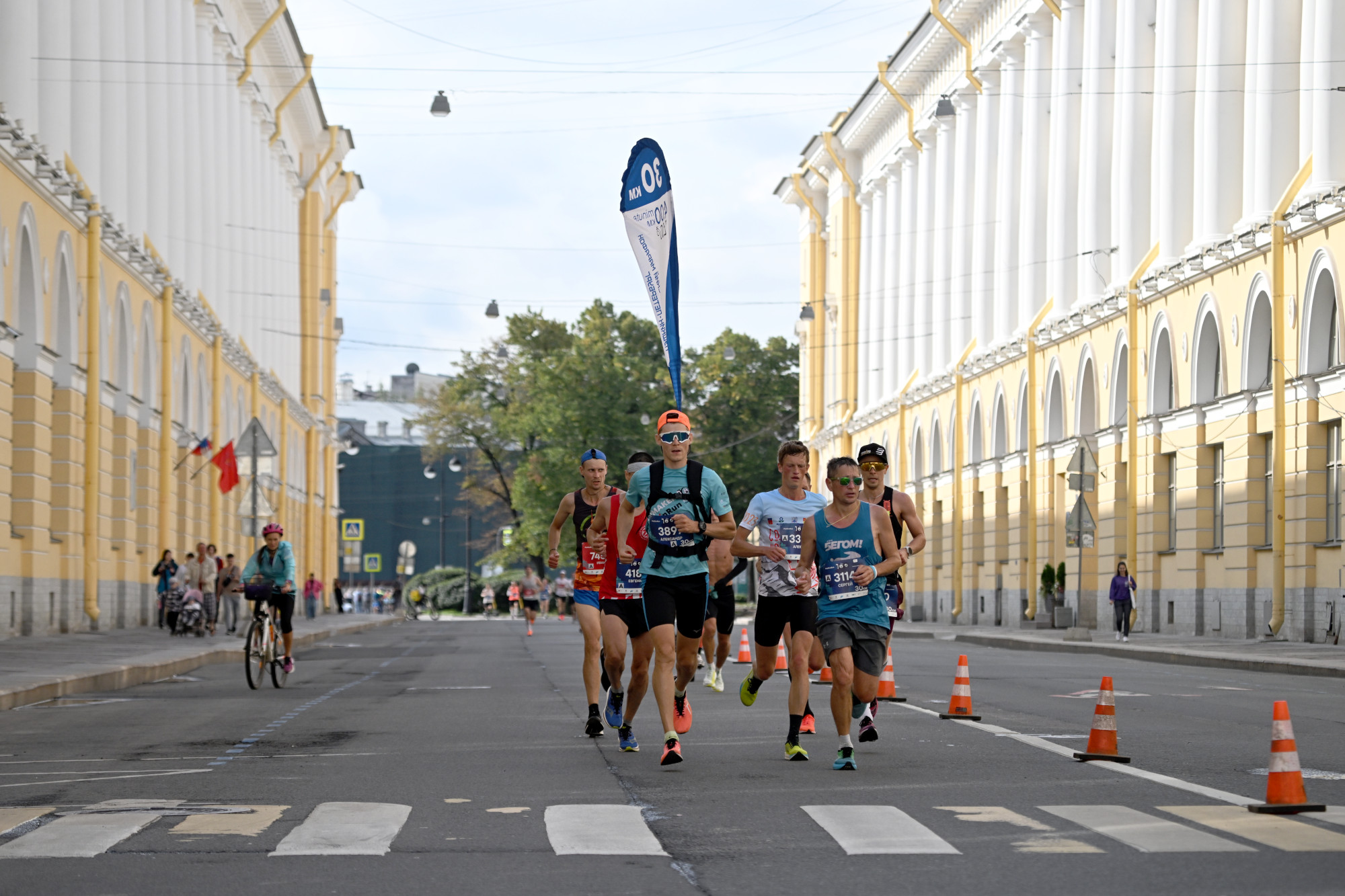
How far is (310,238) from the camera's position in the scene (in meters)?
73.0

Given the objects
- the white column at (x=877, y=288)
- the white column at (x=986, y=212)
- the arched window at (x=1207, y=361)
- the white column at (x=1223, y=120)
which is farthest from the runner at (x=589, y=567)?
the white column at (x=877, y=288)

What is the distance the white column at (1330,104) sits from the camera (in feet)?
101

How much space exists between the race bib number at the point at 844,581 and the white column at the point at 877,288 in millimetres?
57965

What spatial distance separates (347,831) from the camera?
8336 millimetres

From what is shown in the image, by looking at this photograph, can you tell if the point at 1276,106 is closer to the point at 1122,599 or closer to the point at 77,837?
the point at 1122,599

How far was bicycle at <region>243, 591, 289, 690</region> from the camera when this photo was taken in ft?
65.1

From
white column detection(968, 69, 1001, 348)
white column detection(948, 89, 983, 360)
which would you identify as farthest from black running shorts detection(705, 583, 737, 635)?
white column detection(948, 89, 983, 360)

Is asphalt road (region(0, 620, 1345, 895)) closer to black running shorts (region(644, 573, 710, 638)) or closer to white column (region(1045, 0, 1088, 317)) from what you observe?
black running shorts (region(644, 573, 710, 638))

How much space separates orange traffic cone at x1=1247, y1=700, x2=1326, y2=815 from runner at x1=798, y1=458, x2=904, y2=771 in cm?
279

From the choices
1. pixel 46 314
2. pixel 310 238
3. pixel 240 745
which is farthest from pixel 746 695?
pixel 310 238

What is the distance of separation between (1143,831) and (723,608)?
29.9 ft

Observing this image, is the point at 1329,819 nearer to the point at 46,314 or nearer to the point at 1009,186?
the point at 46,314

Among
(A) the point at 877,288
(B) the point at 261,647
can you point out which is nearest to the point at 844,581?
(B) the point at 261,647

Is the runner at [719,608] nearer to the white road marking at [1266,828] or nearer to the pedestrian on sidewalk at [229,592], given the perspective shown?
the white road marking at [1266,828]
